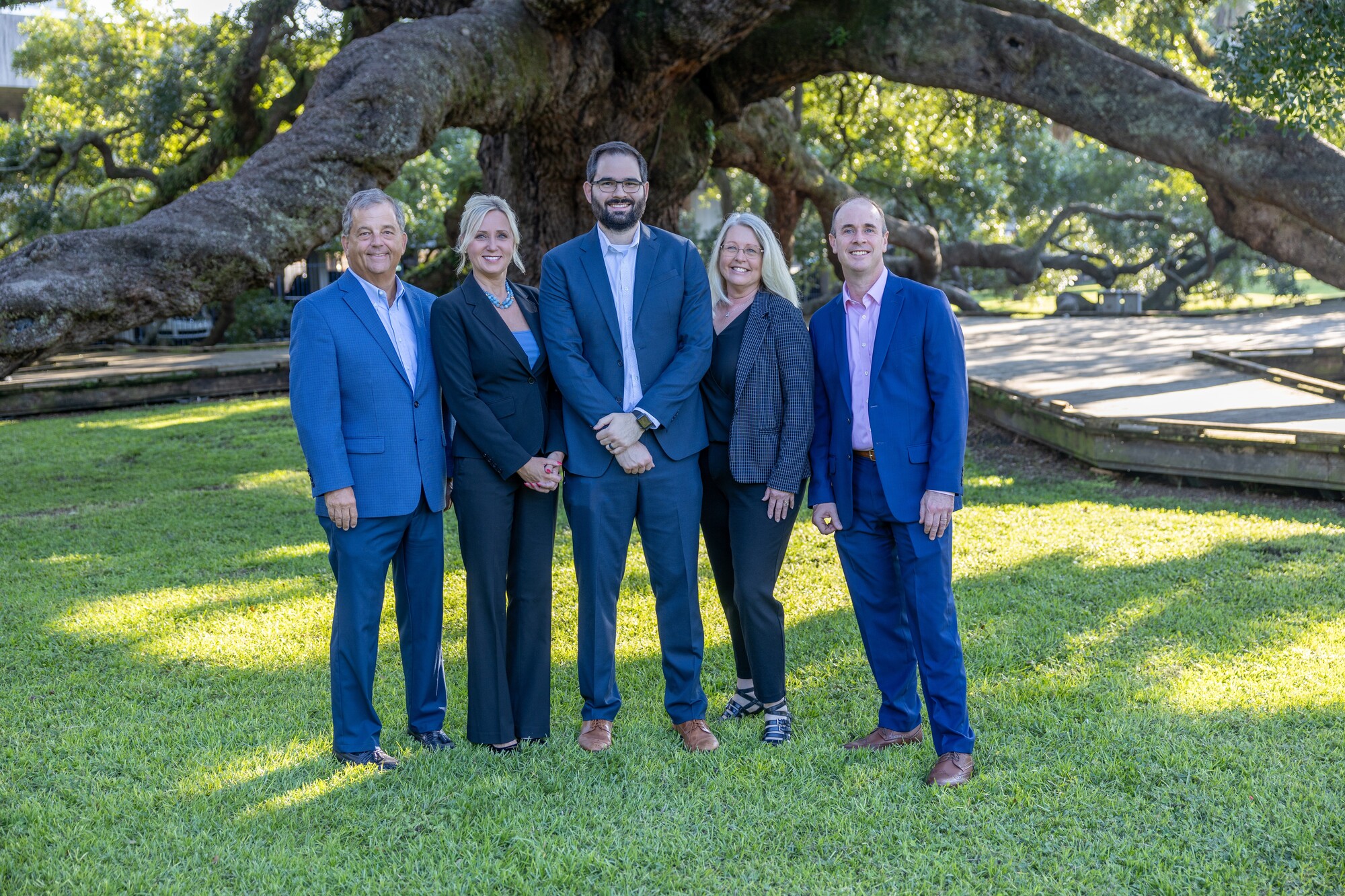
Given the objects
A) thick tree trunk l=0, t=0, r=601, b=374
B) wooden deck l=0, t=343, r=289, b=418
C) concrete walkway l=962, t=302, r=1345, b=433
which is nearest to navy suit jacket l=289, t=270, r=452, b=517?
thick tree trunk l=0, t=0, r=601, b=374

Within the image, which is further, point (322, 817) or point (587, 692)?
point (587, 692)

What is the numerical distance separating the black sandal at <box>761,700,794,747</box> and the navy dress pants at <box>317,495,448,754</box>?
3.95ft

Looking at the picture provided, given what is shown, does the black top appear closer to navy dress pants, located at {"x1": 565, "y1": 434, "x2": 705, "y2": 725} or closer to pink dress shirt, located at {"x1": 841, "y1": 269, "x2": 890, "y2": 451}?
navy dress pants, located at {"x1": 565, "y1": 434, "x2": 705, "y2": 725}

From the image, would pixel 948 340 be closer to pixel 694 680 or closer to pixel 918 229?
pixel 694 680

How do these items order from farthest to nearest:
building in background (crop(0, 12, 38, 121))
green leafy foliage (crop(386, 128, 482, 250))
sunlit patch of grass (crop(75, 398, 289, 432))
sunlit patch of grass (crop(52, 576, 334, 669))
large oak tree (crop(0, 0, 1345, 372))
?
building in background (crop(0, 12, 38, 121))
green leafy foliage (crop(386, 128, 482, 250))
sunlit patch of grass (crop(75, 398, 289, 432))
large oak tree (crop(0, 0, 1345, 372))
sunlit patch of grass (crop(52, 576, 334, 669))

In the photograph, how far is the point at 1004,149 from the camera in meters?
25.7

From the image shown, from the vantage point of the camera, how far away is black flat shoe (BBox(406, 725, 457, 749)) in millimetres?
4090

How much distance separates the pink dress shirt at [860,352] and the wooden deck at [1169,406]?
471 centimetres

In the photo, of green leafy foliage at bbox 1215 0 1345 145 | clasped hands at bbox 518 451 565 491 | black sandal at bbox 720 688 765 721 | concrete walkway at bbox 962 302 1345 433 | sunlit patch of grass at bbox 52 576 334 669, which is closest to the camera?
clasped hands at bbox 518 451 565 491

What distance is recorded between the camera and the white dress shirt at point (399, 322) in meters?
3.94

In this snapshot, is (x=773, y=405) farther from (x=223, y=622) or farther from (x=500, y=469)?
→ (x=223, y=622)

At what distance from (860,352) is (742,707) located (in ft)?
4.78

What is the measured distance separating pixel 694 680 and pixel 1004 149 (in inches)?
951

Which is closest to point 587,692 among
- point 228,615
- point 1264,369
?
point 228,615
